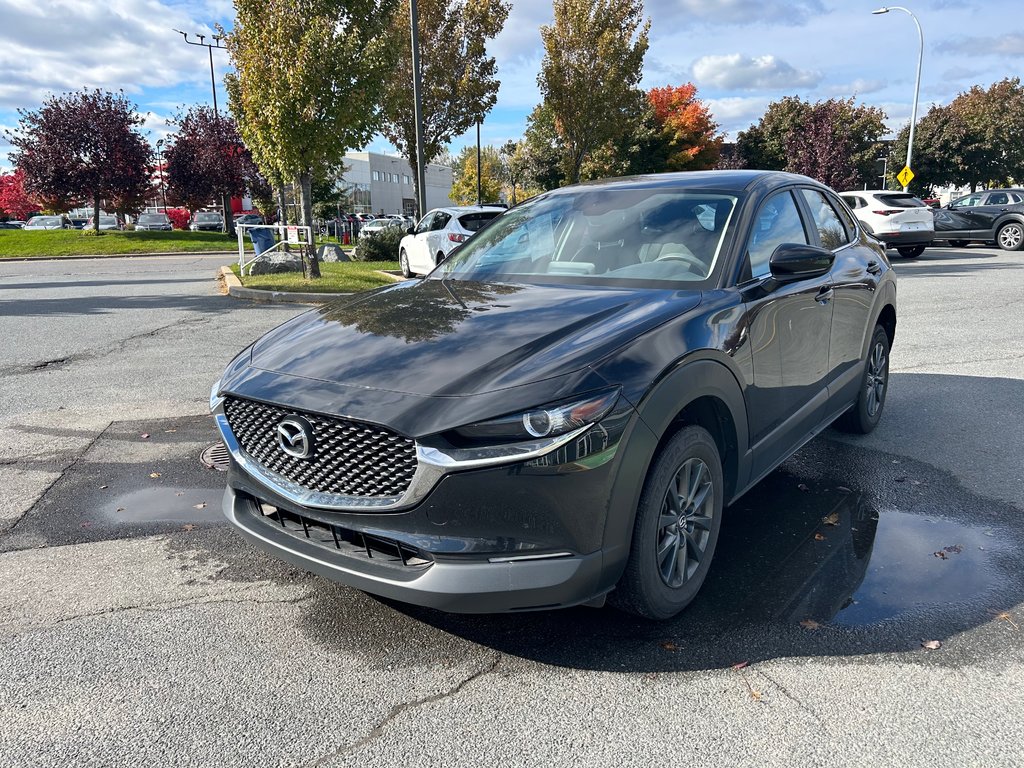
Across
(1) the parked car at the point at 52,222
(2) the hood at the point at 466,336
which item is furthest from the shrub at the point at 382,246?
(1) the parked car at the point at 52,222

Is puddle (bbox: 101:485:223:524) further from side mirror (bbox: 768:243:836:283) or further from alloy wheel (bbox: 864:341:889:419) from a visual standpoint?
alloy wheel (bbox: 864:341:889:419)

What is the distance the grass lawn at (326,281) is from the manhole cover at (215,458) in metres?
7.54

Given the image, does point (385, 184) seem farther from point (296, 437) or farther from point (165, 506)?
point (296, 437)

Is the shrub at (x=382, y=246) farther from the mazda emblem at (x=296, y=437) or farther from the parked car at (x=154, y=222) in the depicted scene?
the parked car at (x=154, y=222)

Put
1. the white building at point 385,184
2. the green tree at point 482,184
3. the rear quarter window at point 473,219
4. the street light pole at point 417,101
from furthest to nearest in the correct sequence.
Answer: the white building at point 385,184
the green tree at point 482,184
the street light pole at point 417,101
the rear quarter window at point 473,219

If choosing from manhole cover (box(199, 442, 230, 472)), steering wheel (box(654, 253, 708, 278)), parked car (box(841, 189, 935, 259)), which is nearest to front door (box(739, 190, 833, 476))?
steering wheel (box(654, 253, 708, 278))

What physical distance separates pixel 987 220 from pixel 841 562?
74.6ft

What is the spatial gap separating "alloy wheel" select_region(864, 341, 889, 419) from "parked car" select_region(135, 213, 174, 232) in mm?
50749

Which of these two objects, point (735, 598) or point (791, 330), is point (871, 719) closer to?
point (735, 598)

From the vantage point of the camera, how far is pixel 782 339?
3602 mm

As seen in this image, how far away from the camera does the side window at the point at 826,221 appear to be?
14.6 feet

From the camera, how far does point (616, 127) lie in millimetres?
25375

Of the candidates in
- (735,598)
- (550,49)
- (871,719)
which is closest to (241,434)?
(735,598)

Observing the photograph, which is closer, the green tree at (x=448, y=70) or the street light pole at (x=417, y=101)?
the street light pole at (x=417, y=101)
